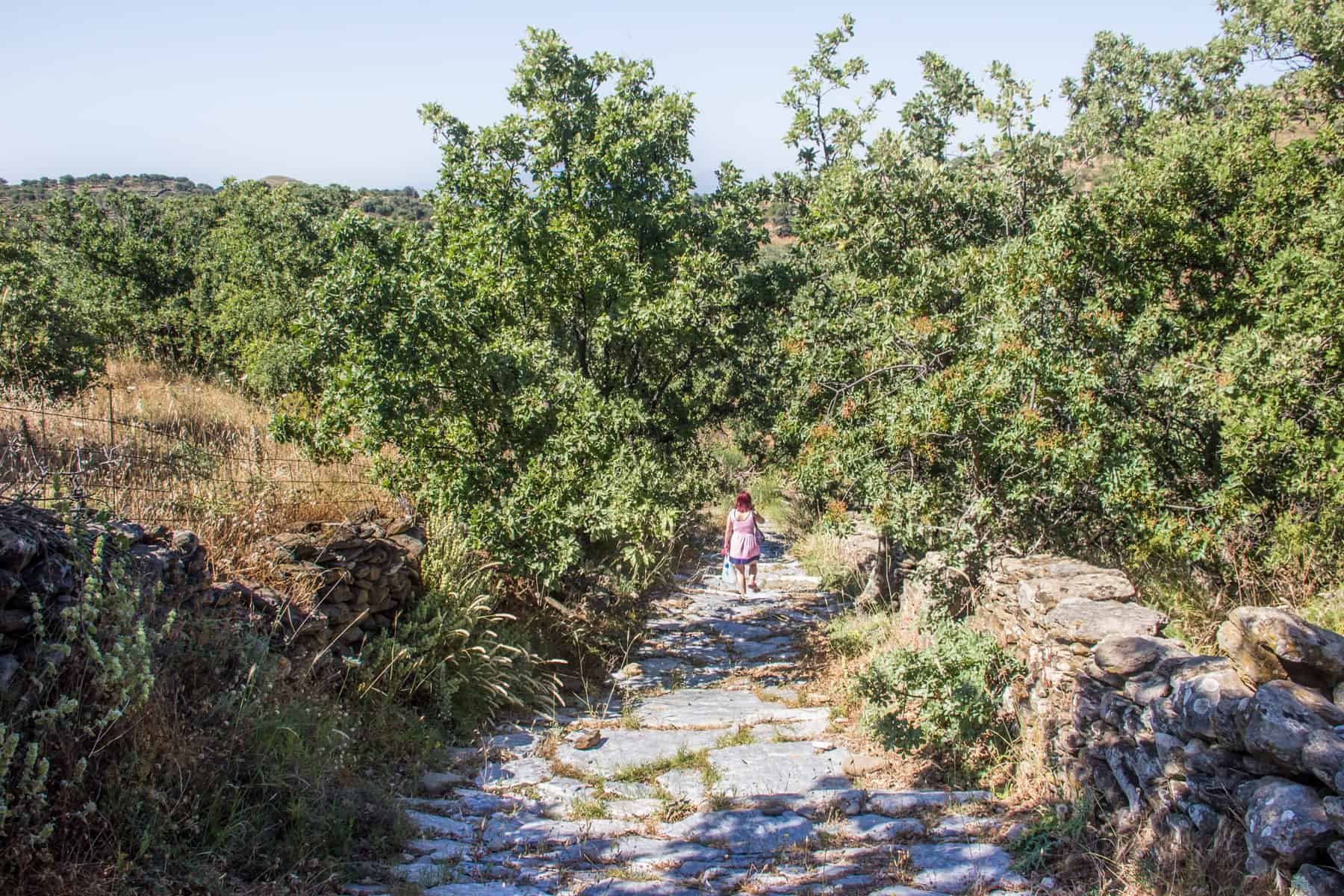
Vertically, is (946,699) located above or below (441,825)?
above

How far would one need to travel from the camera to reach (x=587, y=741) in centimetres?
684

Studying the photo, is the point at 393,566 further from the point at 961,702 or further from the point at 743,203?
the point at 743,203

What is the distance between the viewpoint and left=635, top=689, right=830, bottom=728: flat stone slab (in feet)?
24.8

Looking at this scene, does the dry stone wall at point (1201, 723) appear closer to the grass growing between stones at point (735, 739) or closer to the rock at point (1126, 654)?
the rock at point (1126, 654)

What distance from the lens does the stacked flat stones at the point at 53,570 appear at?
12.8ft

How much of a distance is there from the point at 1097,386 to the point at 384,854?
19.6 feet

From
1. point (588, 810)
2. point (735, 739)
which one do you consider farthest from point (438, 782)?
point (735, 739)

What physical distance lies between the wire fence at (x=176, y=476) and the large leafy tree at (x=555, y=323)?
49 cm

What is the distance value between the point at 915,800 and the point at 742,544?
6743 millimetres

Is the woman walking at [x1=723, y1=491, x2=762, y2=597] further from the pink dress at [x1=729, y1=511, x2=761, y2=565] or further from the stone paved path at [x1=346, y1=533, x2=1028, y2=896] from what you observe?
the stone paved path at [x1=346, y1=533, x2=1028, y2=896]

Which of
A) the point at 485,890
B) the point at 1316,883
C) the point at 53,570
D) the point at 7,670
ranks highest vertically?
the point at 53,570

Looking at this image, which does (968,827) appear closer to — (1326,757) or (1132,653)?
(1132,653)

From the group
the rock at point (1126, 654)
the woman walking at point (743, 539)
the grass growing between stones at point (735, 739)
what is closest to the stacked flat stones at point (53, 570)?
the grass growing between stones at point (735, 739)

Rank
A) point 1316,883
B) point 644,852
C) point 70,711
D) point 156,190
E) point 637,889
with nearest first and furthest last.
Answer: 1. point 1316,883
2. point 70,711
3. point 637,889
4. point 644,852
5. point 156,190
